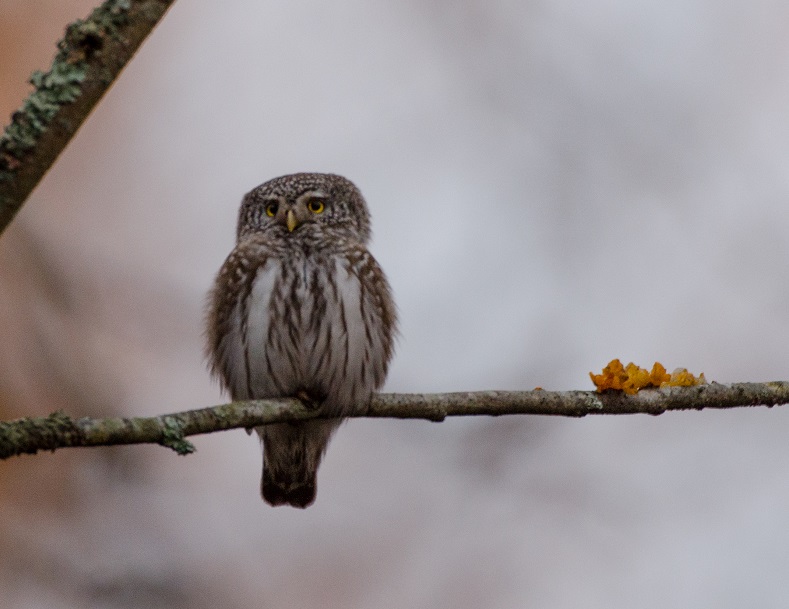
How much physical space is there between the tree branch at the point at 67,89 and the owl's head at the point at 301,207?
2688 mm

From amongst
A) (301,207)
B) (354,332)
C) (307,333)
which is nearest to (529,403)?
(354,332)

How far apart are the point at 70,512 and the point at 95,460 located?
299 millimetres

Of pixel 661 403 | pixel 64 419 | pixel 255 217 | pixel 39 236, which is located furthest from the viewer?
pixel 255 217

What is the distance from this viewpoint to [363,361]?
4.20 m

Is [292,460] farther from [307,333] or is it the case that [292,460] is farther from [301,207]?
[301,207]

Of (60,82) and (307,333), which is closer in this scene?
(60,82)

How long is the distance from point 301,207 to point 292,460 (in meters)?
1.31

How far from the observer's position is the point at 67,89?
186 cm

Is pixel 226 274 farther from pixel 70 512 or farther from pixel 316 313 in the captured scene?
pixel 70 512

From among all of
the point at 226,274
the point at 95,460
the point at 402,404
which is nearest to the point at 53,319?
the point at 226,274

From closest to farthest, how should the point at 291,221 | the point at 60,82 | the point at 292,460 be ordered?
1. the point at 60,82
2. the point at 291,221
3. the point at 292,460

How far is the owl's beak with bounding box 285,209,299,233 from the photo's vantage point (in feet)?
15.1

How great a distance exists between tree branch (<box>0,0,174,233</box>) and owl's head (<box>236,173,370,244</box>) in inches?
106

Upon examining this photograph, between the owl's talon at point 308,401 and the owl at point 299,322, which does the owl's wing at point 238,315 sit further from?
the owl's talon at point 308,401
